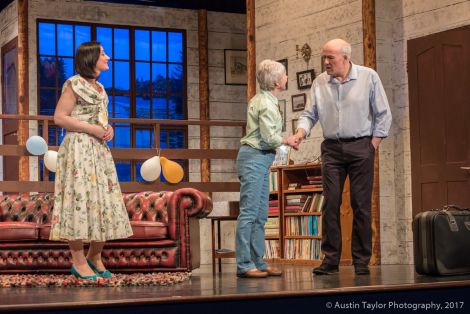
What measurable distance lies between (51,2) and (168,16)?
1963 millimetres

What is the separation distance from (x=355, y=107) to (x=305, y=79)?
15.2 feet

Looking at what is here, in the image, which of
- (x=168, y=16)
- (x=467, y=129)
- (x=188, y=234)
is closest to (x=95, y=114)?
(x=188, y=234)

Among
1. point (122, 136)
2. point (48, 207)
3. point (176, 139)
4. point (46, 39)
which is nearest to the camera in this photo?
point (48, 207)

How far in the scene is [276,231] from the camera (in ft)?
34.8

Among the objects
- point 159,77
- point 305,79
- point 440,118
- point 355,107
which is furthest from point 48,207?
point 159,77

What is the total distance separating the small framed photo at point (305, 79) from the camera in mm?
10430

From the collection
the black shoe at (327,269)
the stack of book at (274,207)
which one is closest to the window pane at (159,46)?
the stack of book at (274,207)

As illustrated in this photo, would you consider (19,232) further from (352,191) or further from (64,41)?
(64,41)

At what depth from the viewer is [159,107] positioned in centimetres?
1453

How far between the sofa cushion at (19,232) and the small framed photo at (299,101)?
4.44 meters

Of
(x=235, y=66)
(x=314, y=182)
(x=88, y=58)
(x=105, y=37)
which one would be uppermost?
(x=105, y=37)

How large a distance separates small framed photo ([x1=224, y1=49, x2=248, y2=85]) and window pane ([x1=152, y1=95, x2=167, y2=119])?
115 cm

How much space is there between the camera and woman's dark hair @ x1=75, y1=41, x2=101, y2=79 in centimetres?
553

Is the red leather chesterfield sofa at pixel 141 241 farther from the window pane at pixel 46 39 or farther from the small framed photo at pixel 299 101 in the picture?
the window pane at pixel 46 39
